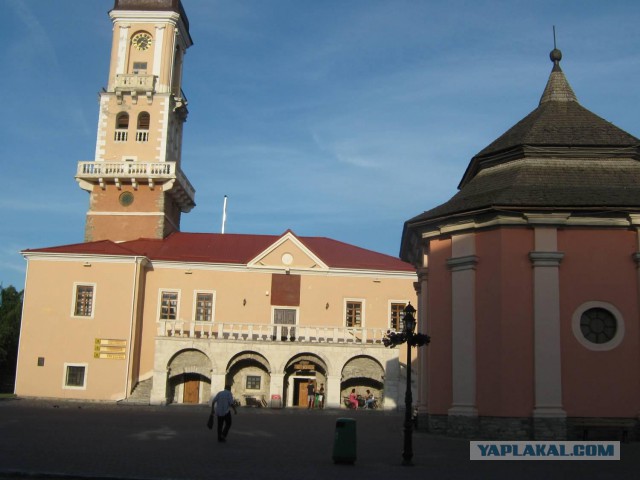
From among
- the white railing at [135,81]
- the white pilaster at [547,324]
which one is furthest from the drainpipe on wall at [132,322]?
the white pilaster at [547,324]

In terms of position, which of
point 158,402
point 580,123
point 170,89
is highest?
point 170,89

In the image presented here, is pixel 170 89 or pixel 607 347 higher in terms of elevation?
pixel 170 89

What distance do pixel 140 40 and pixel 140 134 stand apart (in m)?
6.02

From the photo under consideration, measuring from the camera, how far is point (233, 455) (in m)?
14.7

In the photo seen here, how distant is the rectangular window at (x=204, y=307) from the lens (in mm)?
37500

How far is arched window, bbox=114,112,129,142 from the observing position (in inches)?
1687

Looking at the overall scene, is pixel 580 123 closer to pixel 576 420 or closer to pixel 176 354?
pixel 576 420

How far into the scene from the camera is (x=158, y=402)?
112 feet

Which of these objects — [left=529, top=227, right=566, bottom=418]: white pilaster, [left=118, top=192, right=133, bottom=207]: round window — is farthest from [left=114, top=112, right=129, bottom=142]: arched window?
[left=529, top=227, right=566, bottom=418]: white pilaster

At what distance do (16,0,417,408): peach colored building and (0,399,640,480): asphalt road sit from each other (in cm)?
1257

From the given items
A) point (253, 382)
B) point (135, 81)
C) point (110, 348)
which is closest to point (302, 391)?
point (253, 382)

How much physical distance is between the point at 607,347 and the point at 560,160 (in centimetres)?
576

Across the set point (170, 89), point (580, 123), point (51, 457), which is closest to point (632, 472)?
point (51, 457)

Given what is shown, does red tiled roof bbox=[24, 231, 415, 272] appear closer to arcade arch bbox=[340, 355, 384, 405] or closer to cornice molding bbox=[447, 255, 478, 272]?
arcade arch bbox=[340, 355, 384, 405]
